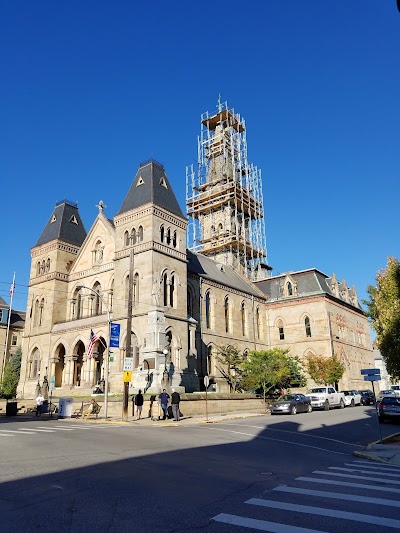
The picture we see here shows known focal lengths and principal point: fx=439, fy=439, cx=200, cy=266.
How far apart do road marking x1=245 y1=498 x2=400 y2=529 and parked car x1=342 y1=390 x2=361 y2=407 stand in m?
33.0

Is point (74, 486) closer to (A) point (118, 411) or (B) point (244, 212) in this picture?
(A) point (118, 411)

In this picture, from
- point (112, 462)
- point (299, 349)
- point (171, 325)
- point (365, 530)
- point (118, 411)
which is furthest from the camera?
point (299, 349)

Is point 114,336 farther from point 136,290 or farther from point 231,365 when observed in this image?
point 231,365

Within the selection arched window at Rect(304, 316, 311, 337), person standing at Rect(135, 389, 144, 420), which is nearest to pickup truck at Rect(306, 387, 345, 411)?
person standing at Rect(135, 389, 144, 420)

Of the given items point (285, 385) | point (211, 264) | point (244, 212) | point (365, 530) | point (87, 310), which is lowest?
point (365, 530)

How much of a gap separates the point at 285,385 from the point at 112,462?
1258 inches

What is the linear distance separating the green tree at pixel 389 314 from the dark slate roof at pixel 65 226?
107ft

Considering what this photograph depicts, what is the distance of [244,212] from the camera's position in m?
68.2

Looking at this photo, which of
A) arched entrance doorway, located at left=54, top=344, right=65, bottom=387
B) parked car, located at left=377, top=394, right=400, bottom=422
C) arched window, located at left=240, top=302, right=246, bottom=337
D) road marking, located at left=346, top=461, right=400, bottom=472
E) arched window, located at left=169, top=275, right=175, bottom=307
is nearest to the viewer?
road marking, located at left=346, top=461, right=400, bottom=472

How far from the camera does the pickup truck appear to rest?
3259 cm

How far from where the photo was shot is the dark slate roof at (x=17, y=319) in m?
63.4

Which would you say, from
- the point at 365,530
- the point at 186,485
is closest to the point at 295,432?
the point at 186,485

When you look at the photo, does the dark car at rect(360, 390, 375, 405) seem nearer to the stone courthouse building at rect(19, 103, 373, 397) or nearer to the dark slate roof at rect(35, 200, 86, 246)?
the stone courthouse building at rect(19, 103, 373, 397)

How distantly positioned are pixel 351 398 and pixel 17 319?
1927 inches
